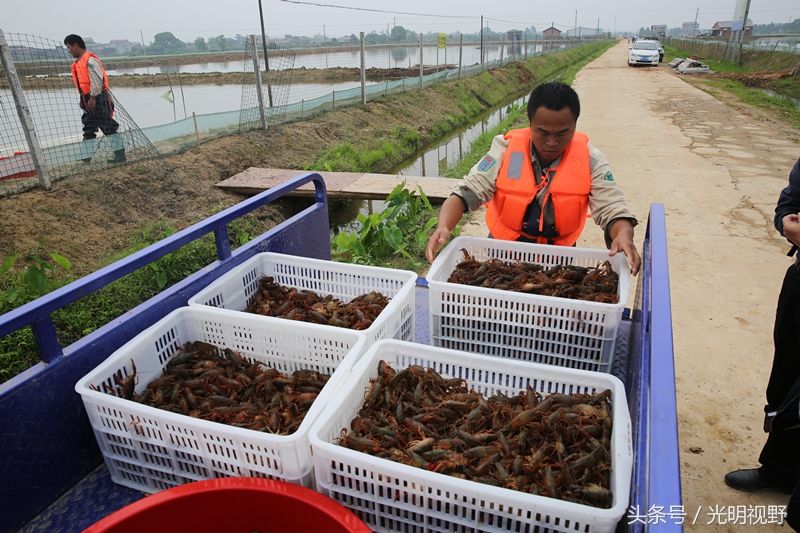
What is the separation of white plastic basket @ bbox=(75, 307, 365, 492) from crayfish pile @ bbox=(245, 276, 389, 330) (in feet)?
1.29

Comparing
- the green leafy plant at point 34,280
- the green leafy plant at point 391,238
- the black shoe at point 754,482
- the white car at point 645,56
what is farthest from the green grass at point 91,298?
the white car at point 645,56

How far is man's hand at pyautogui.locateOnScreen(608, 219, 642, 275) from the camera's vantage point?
8.89 feet

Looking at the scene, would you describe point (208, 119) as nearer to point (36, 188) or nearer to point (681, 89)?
point (36, 188)

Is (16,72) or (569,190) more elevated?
(16,72)

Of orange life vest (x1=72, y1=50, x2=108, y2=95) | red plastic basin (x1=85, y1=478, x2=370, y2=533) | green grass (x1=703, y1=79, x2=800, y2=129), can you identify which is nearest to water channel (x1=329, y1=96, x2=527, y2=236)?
orange life vest (x1=72, y1=50, x2=108, y2=95)

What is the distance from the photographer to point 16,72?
7047 millimetres

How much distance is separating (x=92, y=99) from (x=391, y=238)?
6.24 metres

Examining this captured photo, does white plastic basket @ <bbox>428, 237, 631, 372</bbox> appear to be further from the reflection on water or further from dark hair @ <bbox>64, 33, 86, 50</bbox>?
the reflection on water

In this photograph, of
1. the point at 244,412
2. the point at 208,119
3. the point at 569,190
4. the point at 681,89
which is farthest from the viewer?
the point at 681,89

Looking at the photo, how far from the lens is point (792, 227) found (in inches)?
96.7

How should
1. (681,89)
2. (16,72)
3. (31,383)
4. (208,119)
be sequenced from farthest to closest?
1. (681,89)
2. (208,119)
3. (16,72)
4. (31,383)

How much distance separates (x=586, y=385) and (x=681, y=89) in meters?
25.7

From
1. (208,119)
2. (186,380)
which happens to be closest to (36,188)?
(208,119)

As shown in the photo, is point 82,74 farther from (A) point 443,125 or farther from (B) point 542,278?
(A) point 443,125
